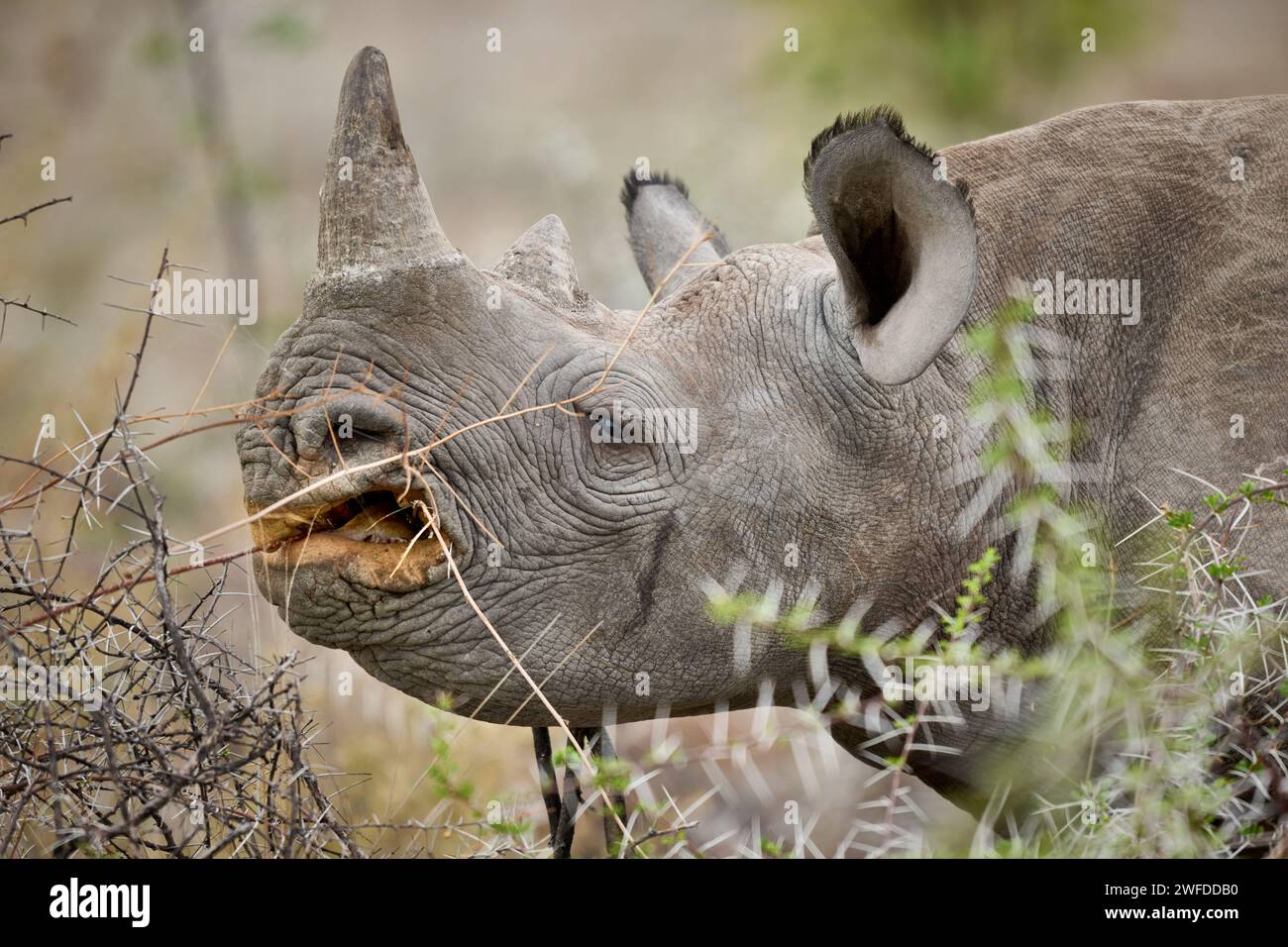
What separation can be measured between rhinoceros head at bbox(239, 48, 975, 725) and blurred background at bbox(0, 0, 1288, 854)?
5060mm

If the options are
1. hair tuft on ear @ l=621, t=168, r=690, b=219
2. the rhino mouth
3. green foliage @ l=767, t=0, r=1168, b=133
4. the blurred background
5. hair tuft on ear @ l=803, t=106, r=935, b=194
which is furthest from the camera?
green foliage @ l=767, t=0, r=1168, b=133

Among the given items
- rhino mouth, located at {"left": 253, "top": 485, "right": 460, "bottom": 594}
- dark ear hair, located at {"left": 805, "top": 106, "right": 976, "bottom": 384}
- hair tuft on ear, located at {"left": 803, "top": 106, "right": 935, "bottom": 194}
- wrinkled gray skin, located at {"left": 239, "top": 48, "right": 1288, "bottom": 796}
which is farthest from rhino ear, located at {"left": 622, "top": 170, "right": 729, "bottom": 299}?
rhino mouth, located at {"left": 253, "top": 485, "right": 460, "bottom": 594}

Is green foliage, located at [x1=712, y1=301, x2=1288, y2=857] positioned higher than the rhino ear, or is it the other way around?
the rhino ear

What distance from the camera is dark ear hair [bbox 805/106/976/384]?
3750mm

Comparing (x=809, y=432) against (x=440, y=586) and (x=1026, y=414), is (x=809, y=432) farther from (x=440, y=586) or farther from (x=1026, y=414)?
(x=440, y=586)

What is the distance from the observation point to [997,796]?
4.52m

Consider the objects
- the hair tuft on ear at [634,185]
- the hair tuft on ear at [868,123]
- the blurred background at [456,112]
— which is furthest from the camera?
the blurred background at [456,112]

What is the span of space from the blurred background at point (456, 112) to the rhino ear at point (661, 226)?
149 inches

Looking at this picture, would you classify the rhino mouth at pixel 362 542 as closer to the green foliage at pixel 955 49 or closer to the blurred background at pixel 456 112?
the blurred background at pixel 456 112

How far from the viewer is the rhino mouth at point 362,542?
135 inches

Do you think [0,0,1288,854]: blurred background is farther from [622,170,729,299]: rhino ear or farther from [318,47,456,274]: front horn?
[318,47,456,274]: front horn

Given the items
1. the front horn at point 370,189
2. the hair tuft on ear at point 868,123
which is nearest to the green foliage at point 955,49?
the hair tuft on ear at point 868,123
